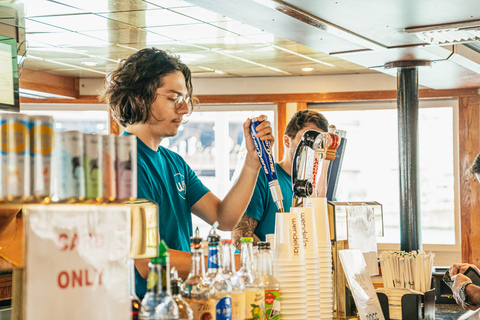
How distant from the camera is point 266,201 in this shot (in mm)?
2643

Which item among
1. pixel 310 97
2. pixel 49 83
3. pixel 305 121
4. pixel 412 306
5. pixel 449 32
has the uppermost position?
pixel 49 83

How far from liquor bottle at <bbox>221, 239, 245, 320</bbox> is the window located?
4.82 metres

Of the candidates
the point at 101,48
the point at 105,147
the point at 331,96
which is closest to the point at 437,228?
the point at 331,96

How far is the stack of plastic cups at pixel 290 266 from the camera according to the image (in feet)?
4.45

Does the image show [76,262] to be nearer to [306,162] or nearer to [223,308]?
[223,308]

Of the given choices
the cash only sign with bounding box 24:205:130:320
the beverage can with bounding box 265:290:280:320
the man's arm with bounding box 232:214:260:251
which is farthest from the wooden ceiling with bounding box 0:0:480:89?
the cash only sign with bounding box 24:205:130:320

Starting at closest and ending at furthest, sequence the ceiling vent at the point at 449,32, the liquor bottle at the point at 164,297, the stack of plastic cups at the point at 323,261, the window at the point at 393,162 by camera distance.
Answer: the liquor bottle at the point at 164,297 < the stack of plastic cups at the point at 323,261 < the ceiling vent at the point at 449,32 < the window at the point at 393,162

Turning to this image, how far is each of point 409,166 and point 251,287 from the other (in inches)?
68.0

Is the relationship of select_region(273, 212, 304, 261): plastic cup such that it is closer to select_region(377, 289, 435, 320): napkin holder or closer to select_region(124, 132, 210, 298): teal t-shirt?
select_region(124, 132, 210, 298): teal t-shirt

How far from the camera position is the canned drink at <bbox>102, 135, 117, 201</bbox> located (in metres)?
0.85

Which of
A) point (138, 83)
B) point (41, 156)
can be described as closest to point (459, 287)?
point (138, 83)

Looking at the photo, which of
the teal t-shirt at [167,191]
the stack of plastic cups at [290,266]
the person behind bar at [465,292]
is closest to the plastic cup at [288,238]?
the stack of plastic cups at [290,266]

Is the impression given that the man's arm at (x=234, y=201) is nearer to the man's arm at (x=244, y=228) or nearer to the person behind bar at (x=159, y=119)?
the person behind bar at (x=159, y=119)

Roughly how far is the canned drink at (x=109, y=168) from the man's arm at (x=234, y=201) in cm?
90
